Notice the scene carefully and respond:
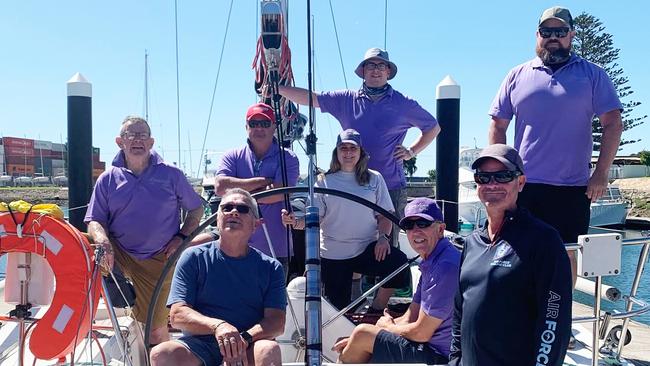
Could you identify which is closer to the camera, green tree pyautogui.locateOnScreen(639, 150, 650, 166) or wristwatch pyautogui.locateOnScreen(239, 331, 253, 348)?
wristwatch pyautogui.locateOnScreen(239, 331, 253, 348)

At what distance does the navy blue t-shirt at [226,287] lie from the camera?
105 inches

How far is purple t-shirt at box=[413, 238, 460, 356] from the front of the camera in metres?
2.67

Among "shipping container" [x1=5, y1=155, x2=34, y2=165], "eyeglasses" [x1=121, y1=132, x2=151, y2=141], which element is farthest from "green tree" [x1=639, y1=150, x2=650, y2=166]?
"shipping container" [x1=5, y1=155, x2=34, y2=165]

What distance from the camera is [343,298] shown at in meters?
3.82

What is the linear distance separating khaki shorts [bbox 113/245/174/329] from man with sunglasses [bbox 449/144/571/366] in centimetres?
214

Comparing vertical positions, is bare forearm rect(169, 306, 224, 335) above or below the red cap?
below

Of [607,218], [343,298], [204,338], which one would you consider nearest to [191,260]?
[204,338]

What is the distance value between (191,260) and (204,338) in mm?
373

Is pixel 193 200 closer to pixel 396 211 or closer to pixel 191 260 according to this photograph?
pixel 191 260

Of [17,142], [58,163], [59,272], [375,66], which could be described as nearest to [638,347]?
[375,66]

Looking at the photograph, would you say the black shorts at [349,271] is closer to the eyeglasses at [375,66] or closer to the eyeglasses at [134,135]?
the eyeglasses at [375,66]

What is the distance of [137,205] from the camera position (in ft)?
11.6

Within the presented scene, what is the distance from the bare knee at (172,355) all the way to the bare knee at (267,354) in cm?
28

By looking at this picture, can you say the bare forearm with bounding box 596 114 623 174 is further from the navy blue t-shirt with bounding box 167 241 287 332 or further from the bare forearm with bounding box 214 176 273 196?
the bare forearm with bounding box 214 176 273 196
